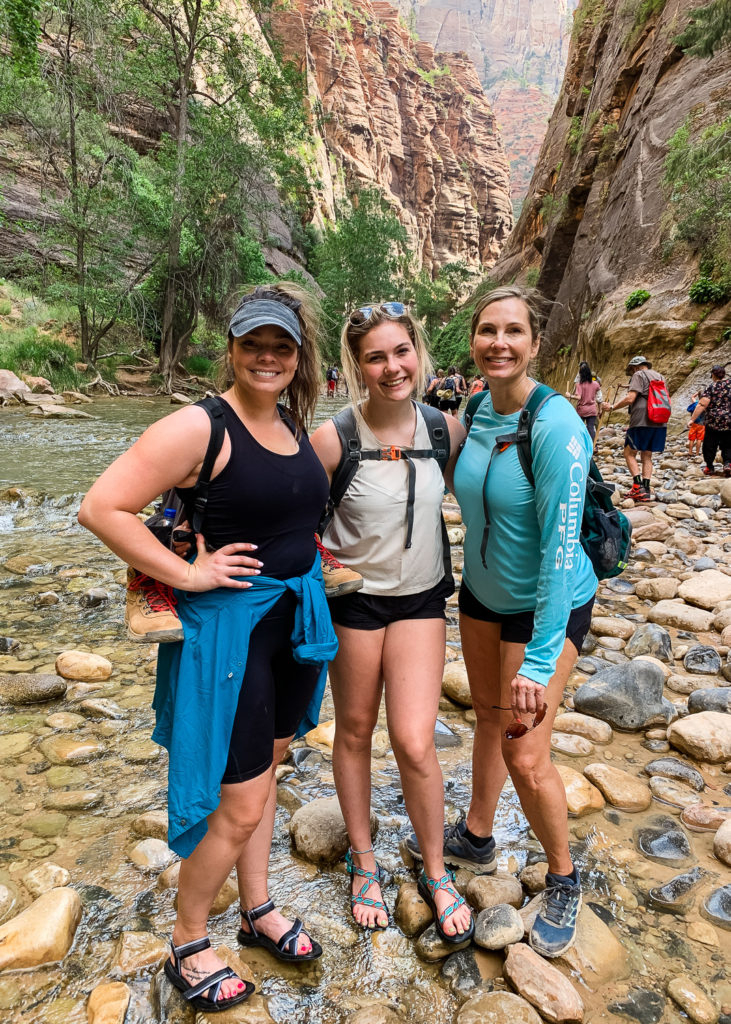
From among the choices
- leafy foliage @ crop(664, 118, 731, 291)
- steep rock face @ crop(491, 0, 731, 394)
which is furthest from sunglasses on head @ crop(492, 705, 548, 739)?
leafy foliage @ crop(664, 118, 731, 291)

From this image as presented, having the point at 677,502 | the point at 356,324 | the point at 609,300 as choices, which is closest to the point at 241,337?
the point at 356,324

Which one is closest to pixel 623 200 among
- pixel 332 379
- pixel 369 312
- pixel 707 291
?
pixel 707 291

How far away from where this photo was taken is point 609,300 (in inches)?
648

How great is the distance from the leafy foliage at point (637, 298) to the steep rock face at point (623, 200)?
17cm

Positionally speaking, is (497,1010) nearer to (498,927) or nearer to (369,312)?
(498,927)

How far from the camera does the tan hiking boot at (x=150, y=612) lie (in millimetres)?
1506

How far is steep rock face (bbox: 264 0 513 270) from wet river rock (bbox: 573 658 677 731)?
51817mm

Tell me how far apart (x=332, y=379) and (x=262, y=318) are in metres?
22.7

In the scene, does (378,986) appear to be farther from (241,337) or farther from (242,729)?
(241,337)

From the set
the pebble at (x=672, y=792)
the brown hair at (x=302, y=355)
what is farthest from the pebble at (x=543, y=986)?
the brown hair at (x=302, y=355)

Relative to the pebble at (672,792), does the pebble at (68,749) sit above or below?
below

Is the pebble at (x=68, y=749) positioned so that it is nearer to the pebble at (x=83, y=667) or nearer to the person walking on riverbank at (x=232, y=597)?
the pebble at (x=83, y=667)

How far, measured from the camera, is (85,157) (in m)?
18.0

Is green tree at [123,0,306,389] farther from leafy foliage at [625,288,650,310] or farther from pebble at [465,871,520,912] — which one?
pebble at [465,871,520,912]
